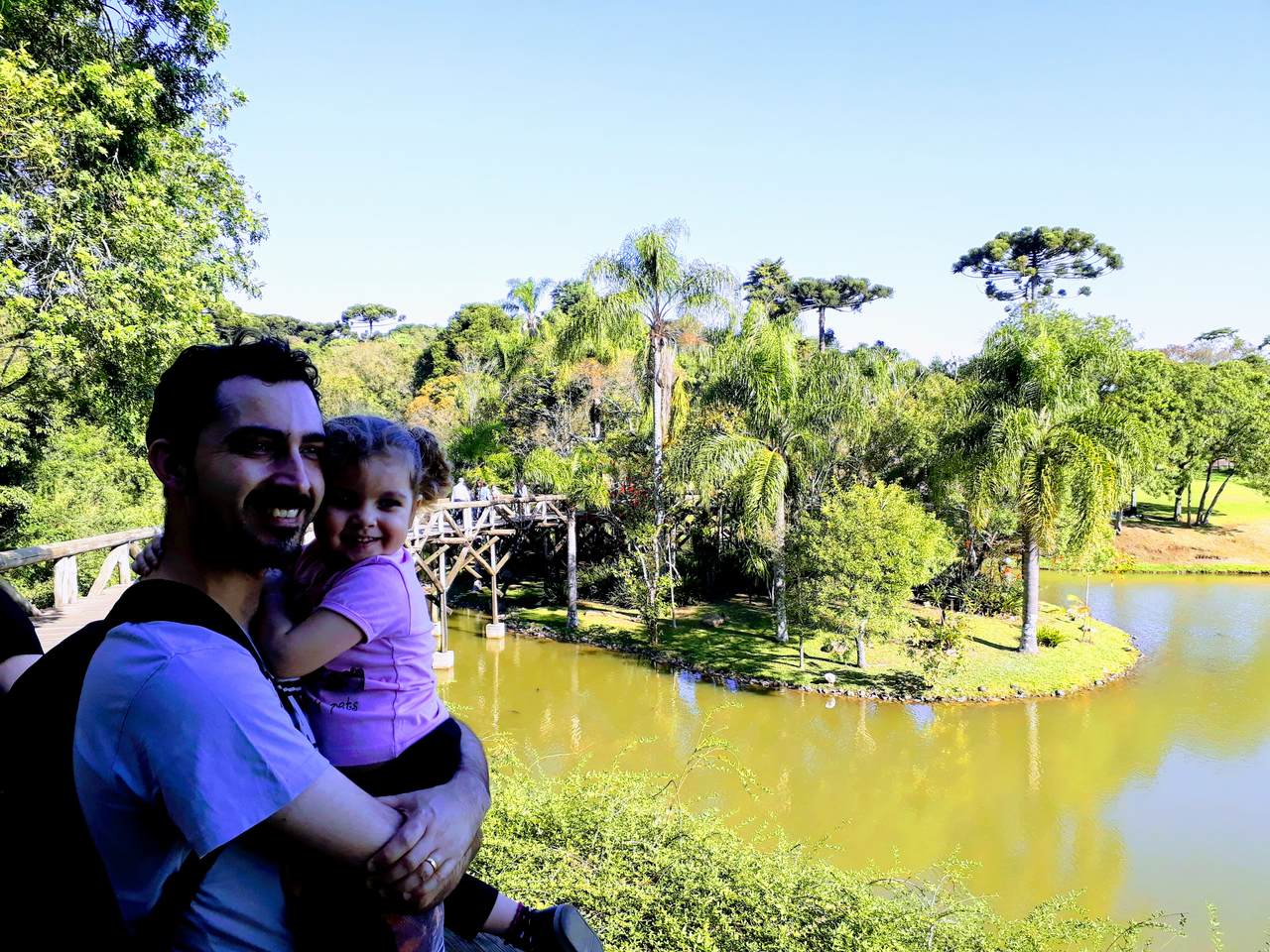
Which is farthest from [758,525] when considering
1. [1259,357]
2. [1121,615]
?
[1259,357]

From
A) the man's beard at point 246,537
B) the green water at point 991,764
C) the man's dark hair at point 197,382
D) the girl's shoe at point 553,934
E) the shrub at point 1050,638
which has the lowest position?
the green water at point 991,764

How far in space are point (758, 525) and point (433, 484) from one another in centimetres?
1216

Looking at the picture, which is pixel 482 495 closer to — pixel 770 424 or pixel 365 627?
pixel 770 424

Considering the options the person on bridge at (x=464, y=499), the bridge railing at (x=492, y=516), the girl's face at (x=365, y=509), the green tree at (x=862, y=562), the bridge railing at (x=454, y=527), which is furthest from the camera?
the person on bridge at (x=464, y=499)

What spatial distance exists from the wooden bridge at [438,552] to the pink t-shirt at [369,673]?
4.00 m

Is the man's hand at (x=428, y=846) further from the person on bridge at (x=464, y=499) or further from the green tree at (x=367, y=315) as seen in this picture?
the green tree at (x=367, y=315)

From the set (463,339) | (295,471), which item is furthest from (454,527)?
(463,339)

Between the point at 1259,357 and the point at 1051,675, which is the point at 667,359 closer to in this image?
the point at 1051,675

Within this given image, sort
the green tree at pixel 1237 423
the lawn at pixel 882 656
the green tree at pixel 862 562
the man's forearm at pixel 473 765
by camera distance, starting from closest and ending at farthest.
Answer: the man's forearm at pixel 473 765
the green tree at pixel 862 562
the lawn at pixel 882 656
the green tree at pixel 1237 423

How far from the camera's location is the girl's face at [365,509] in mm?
1720

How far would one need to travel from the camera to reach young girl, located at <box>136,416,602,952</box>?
153cm

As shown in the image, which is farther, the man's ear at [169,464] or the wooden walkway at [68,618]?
the wooden walkway at [68,618]

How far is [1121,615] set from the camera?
1861 centimetres

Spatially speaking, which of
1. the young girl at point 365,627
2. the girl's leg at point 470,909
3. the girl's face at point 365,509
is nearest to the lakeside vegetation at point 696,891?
the girl's leg at point 470,909
